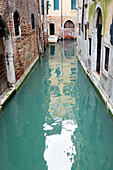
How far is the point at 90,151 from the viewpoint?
12.2ft

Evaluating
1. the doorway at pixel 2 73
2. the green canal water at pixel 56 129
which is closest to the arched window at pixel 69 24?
the green canal water at pixel 56 129

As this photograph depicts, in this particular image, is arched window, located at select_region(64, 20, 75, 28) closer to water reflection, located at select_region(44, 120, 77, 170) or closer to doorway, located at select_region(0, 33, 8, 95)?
doorway, located at select_region(0, 33, 8, 95)

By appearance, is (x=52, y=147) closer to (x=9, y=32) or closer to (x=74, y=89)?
(x=74, y=89)

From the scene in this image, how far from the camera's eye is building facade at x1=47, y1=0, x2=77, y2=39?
22.6 m

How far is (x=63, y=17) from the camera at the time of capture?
23281mm

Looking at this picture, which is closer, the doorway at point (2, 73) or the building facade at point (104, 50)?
the building facade at point (104, 50)

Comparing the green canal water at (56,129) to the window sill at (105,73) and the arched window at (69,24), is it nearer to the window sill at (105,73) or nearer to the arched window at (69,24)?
the window sill at (105,73)

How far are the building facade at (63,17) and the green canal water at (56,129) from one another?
17.6m

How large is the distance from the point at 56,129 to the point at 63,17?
69.4 feet

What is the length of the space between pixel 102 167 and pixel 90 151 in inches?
18.2

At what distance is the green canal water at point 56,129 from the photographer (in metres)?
3.47

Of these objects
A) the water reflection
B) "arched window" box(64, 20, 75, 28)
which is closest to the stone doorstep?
the water reflection

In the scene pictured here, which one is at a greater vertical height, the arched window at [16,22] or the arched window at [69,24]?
the arched window at [69,24]

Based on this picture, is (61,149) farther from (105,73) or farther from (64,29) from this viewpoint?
(64,29)
